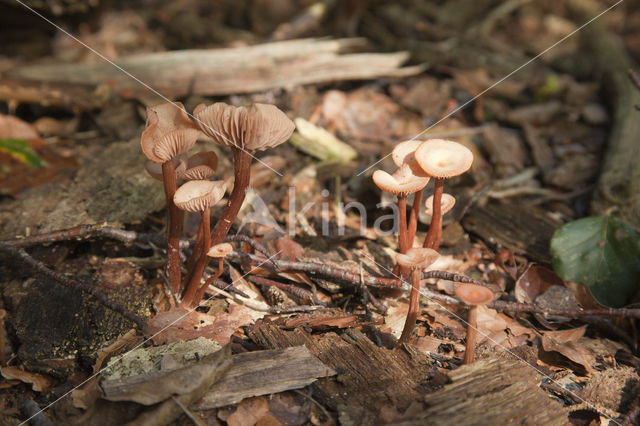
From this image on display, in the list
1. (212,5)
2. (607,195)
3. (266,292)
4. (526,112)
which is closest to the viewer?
(266,292)

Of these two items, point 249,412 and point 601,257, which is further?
point 601,257

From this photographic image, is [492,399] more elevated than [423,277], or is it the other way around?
[423,277]

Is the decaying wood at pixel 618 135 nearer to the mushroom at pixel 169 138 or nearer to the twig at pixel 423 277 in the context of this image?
the twig at pixel 423 277

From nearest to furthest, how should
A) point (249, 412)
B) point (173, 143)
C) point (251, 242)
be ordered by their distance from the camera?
point (249, 412) < point (173, 143) < point (251, 242)

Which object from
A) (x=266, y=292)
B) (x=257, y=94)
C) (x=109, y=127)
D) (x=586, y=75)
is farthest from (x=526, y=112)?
(x=109, y=127)

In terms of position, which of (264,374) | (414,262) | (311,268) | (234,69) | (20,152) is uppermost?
(234,69)

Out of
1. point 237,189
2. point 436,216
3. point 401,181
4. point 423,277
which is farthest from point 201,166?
point 423,277

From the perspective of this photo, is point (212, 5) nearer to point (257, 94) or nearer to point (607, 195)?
point (257, 94)

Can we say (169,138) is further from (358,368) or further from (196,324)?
(358,368)
